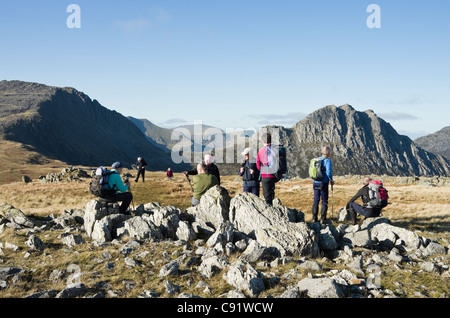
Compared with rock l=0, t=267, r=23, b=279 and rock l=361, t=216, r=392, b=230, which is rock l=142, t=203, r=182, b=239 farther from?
rock l=361, t=216, r=392, b=230

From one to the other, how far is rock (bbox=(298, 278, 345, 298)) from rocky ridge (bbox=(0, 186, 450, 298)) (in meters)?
0.02

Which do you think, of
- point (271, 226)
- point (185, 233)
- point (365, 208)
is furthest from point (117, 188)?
point (365, 208)

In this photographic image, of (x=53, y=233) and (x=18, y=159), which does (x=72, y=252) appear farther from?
(x=18, y=159)

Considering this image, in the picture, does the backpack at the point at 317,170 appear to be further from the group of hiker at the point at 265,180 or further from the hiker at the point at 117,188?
the hiker at the point at 117,188

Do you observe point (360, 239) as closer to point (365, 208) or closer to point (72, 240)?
point (365, 208)

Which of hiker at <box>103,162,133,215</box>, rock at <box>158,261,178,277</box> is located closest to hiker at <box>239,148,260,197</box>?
hiker at <box>103,162,133,215</box>

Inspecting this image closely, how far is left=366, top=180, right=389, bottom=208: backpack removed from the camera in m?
14.2

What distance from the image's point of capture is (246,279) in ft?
23.5

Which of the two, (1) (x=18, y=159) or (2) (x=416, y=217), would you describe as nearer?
(2) (x=416, y=217)

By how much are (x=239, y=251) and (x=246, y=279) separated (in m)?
2.51

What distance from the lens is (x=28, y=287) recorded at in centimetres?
743
